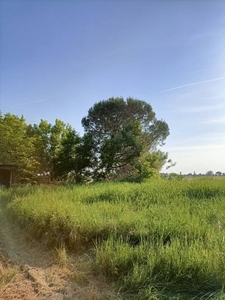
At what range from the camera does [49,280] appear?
91.2 inches

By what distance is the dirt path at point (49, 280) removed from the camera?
78.8 inches

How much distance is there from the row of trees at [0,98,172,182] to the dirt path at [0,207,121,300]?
982 centimetres

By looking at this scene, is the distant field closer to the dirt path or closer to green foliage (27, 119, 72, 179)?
the dirt path

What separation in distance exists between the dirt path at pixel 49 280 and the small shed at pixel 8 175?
11720 millimetres

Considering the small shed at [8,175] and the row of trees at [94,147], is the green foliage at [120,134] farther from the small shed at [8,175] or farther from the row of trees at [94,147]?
the small shed at [8,175]

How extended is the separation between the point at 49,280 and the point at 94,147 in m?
12.3

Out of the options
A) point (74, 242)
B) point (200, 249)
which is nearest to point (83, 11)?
point (74, 242)

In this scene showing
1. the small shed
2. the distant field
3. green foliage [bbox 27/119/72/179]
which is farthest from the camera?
green foliage [bbox 27/119/72/179]

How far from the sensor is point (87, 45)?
5773 millimetres

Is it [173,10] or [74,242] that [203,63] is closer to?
[173,10]

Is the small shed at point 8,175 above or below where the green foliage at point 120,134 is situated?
below

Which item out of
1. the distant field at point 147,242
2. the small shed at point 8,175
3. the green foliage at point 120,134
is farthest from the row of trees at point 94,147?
the distant field at point 147,242

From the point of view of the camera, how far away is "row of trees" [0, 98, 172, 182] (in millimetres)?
14109

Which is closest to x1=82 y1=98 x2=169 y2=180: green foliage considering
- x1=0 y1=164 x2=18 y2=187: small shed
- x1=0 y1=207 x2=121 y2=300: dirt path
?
x1=0 y1=164 x2=18 y2=187: small shed
